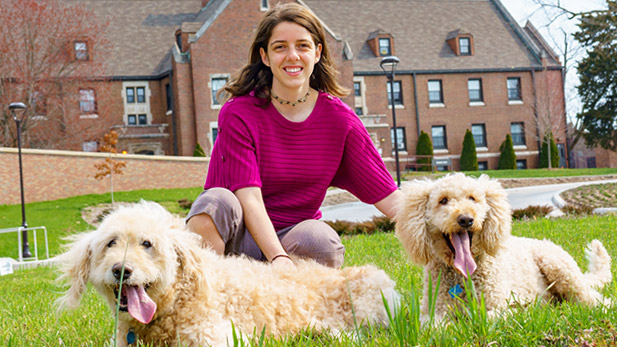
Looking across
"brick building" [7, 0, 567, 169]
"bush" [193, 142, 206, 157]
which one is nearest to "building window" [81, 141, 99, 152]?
"brick building" [7, 0, 567, 169]

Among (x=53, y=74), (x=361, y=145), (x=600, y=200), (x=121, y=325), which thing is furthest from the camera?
(x=53, y=74)

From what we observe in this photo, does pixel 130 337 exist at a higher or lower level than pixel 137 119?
lower

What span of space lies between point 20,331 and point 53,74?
3604 cm

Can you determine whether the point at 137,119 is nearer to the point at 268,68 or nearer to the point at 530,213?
the point at 530,213

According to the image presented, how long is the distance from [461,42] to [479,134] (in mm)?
6996

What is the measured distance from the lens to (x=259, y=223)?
3.73 metres

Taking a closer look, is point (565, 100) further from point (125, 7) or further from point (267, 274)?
point (267, 274)

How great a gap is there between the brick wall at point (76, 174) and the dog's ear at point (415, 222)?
28.1m

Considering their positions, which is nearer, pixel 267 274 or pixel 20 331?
pixel 267 274

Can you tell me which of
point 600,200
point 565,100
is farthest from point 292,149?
point 565,100

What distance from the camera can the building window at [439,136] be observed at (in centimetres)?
4262

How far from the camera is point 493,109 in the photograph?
43656 millimetres

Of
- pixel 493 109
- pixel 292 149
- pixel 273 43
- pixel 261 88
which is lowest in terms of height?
pixel 292 149

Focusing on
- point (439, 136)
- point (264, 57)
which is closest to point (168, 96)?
point (439, 136)
